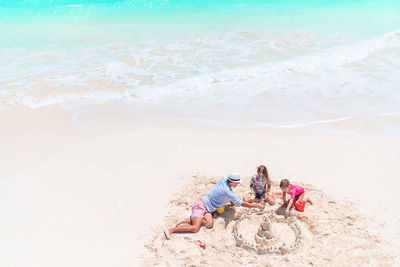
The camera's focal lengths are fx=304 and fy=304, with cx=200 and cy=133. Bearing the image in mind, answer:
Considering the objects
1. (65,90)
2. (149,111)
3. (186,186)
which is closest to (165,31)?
(65,90)

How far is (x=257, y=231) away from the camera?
15.5ft

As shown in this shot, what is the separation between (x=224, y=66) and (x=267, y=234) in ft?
34.0

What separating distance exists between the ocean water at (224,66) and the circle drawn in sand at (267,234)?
142 inches

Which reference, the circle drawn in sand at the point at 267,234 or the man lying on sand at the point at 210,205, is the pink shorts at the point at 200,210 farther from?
the circle drawn in sand at the point at 267,234

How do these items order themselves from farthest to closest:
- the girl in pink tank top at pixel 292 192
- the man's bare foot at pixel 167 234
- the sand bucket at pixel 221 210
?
the sand bucket at pixel 221 210, the girl in pink tank top at pixel 292 192, the man's bare foot at pixel 167 234

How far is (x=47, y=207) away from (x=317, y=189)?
4.98 m

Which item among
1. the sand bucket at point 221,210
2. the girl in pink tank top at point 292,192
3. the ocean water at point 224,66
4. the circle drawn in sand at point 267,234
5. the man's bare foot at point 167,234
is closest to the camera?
the circle drawn in sand at point 267,234

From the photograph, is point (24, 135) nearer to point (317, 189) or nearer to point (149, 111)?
point (149, 111)

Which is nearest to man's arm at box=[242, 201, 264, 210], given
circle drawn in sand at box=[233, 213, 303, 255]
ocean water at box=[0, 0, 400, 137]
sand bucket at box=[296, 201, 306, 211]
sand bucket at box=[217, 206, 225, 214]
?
circle drawn in sand at box=[233, 213, 303, 255]

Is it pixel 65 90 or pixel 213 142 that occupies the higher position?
pixel 65 90

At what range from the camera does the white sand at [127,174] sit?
187 inches

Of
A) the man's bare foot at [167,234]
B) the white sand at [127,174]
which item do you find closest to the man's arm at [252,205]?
the white sand at [127,174]

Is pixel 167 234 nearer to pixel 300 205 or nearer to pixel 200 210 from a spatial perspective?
pixel 200 210

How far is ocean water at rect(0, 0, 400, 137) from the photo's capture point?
30.0 ft
